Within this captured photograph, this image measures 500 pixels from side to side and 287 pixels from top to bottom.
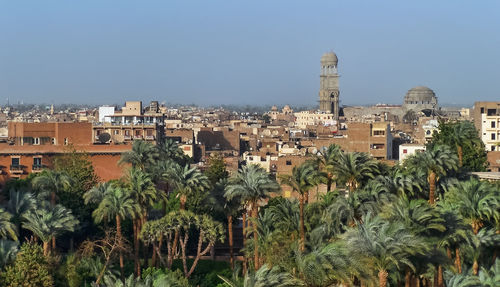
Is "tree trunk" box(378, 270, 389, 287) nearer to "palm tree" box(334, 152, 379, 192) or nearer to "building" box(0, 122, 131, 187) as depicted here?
"palm tree" box(334, 152, 379, 192)

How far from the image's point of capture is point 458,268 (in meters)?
37.5

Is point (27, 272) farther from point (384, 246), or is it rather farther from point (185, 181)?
point (384, 246)

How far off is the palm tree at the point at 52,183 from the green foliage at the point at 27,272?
44.0 ft

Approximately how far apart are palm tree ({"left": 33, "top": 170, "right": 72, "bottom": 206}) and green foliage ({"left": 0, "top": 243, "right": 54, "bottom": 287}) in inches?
528

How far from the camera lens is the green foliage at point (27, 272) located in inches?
1479

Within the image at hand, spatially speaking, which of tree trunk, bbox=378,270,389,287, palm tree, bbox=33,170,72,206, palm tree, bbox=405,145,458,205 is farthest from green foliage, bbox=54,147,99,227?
tree trunk, bbox=378,270,389,287

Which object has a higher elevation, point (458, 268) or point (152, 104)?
point (152, 104)

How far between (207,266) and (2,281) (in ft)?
45.6

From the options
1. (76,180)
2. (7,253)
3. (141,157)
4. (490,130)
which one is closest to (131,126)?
(141,157)

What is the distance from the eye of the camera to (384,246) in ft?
101

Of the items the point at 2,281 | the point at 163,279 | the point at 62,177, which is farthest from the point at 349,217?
the point at 62,177

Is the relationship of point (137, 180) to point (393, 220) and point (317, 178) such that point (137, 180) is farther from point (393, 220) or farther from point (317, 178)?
point (393, 220)

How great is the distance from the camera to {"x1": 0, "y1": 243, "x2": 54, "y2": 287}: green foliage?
37.6 m

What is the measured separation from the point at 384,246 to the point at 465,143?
29903mm
